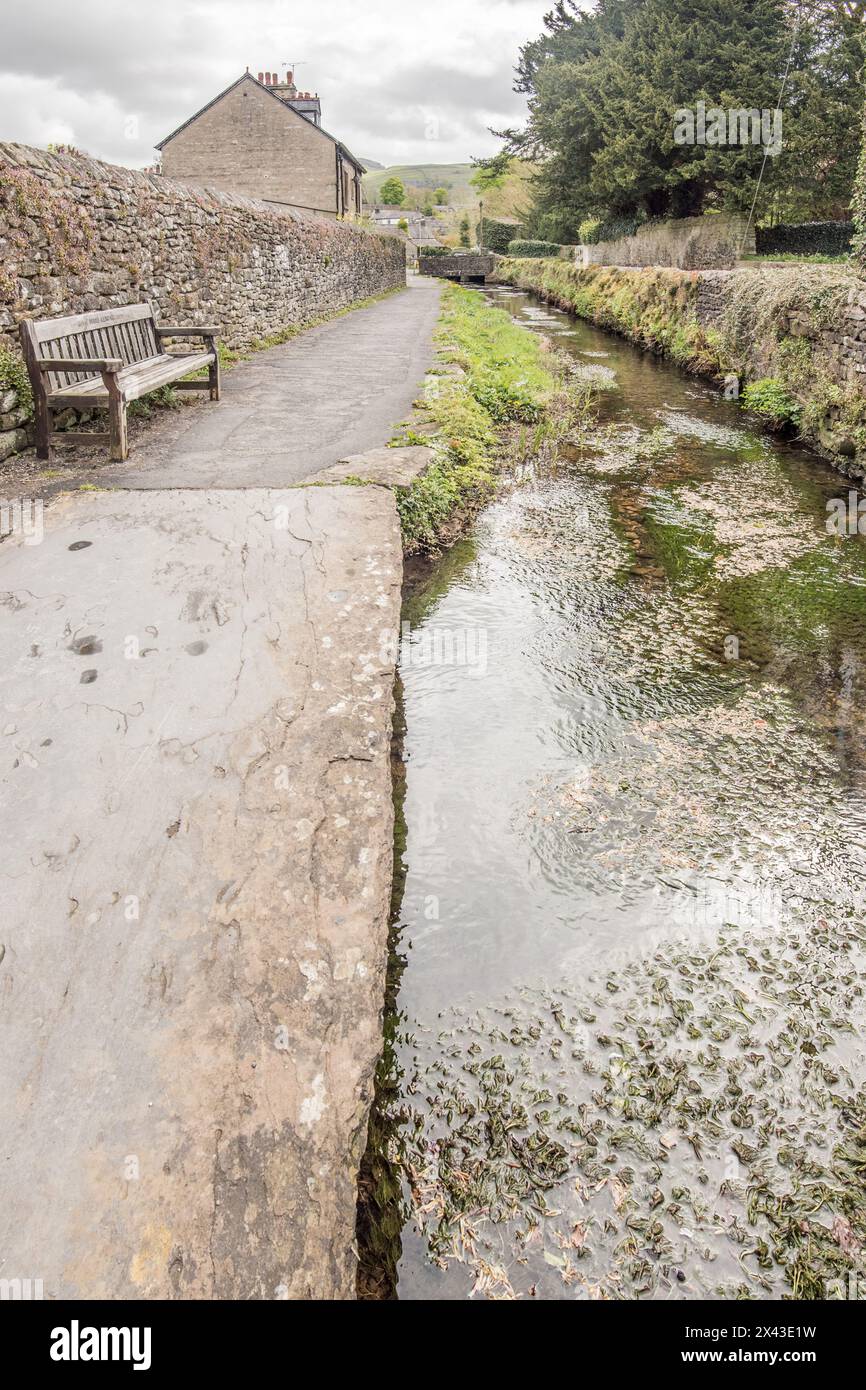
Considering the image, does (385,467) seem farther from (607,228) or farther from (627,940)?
(607,228)

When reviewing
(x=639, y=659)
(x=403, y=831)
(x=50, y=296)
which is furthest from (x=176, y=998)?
(x=50, y=296)

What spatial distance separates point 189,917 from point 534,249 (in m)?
50.1

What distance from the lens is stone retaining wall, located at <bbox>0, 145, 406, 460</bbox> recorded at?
5.87 meters

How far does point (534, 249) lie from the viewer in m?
45.1

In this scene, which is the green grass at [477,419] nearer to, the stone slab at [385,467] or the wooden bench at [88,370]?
the stone slab at [385,467]

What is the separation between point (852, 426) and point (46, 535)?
7576 mm

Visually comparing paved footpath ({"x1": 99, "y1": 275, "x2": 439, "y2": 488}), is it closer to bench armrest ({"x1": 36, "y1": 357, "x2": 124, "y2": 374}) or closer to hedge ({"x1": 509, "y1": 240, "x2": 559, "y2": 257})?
bench armrest ({"x1": 36, "y1": 357, "x2": 124, "y2": 374})

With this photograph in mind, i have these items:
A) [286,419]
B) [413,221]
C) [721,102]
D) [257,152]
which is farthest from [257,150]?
[413,221]

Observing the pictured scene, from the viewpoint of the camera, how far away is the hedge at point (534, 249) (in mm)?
43031

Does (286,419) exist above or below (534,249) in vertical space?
below

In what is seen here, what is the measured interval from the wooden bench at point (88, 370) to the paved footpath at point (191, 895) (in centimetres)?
138

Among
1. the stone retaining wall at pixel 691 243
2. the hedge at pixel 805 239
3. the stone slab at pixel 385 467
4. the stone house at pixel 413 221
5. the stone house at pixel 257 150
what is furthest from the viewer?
the stone house at pixel 413 221

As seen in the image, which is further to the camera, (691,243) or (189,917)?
(691,243)

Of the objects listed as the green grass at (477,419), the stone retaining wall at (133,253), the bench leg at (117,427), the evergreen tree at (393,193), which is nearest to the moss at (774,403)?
the green grass at (477,419)
